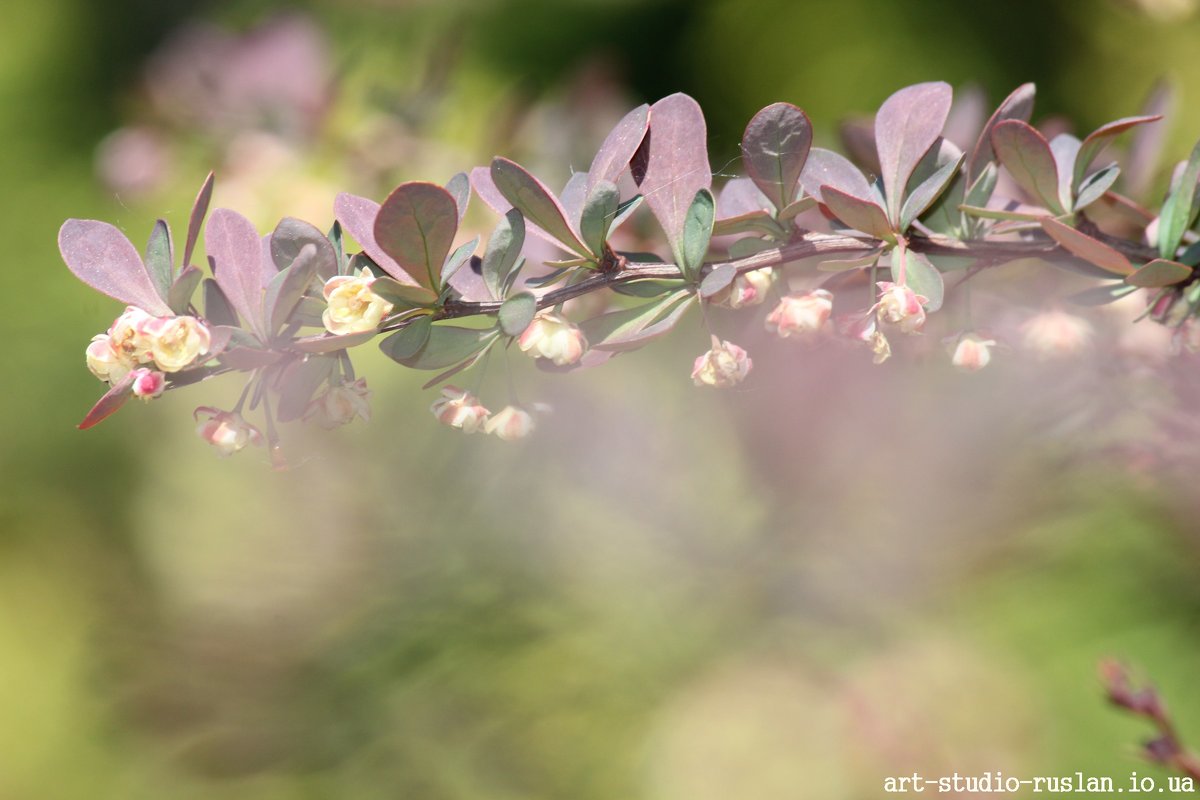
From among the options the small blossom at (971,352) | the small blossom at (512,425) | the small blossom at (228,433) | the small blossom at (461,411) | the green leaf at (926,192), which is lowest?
the small blossom at (971,352)

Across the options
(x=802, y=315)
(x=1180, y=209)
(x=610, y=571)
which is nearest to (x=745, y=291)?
(x=802, y=315)

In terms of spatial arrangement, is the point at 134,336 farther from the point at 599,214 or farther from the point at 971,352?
→ the point at 971,352

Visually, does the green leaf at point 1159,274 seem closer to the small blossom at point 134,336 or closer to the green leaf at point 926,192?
the green leaf at point 926,192

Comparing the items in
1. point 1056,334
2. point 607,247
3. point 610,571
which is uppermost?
point 607,247

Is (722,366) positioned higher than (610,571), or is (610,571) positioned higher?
(722,366)

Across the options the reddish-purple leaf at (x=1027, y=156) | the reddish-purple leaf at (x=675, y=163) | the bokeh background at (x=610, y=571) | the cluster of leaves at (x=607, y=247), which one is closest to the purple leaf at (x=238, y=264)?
the cluster of leaves at (x=607, y=247)

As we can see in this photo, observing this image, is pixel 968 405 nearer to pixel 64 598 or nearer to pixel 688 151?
pixel 688 151

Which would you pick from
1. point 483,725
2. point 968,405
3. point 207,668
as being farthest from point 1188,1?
point 207,668
